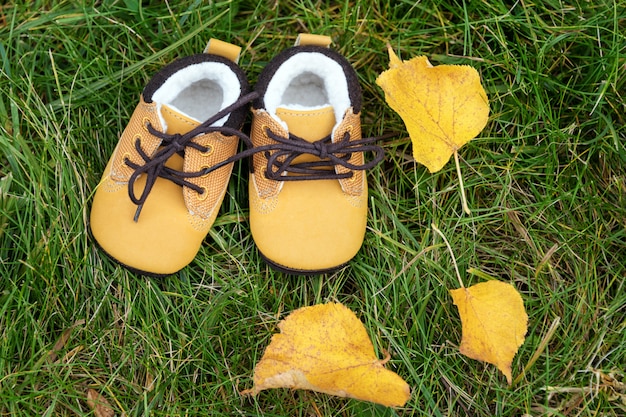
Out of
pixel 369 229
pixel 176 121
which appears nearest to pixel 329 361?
pixel 369 229

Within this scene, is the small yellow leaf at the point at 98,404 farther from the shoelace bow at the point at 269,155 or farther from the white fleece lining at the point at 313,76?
the white fleece lining at the point at 313,76

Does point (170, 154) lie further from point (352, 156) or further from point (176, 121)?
point (352, 156)

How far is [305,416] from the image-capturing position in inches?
68.7

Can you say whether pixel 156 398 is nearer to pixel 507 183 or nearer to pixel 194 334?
pixel 194 334

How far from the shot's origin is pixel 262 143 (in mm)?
1744

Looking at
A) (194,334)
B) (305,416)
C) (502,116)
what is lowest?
(305,416)

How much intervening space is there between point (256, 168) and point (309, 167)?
151mm

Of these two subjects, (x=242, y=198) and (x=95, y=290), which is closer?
(x=95, y=290)

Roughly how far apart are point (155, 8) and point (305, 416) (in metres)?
1.23

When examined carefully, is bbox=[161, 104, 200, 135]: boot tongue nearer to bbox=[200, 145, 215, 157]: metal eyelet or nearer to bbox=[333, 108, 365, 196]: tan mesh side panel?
bbox=[200, 145, 215, 157]: metal eyelet

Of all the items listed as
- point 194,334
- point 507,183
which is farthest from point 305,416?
point 507,183

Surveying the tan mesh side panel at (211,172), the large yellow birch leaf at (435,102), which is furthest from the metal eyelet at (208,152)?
the large yellow birch leaf at (435,102)

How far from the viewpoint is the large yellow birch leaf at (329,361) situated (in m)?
1.58

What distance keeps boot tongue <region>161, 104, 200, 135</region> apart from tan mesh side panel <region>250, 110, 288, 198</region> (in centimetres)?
16
